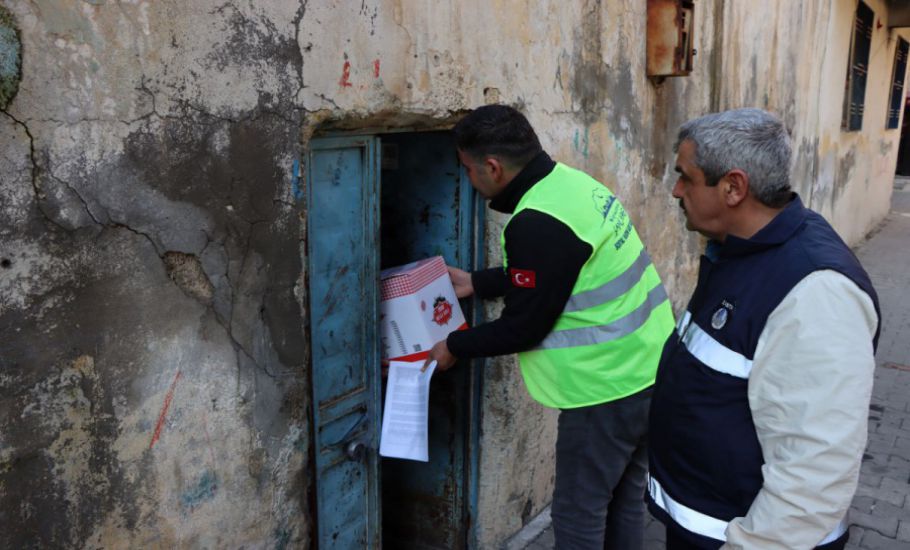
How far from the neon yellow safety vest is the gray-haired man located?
1.57 ft

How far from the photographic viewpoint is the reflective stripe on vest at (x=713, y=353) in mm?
1812

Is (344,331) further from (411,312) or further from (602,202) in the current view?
(602,202)

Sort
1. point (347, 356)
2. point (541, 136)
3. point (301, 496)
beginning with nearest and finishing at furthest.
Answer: point (301, 496), point (347, 356), point (541, 136)

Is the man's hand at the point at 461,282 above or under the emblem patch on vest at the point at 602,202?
under

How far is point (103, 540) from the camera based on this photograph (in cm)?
198

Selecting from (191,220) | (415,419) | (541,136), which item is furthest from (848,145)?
(191,220)

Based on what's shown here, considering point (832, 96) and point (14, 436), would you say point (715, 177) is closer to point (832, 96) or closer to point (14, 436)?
point (14, 436)

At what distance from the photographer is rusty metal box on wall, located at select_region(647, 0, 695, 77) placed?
14.8ft

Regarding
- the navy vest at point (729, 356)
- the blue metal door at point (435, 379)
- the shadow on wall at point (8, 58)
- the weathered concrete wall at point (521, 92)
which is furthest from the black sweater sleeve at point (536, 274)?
the shadow on wall at point (8, 58)

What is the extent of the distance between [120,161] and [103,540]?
0.89 meters

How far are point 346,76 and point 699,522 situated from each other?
5.11 feet

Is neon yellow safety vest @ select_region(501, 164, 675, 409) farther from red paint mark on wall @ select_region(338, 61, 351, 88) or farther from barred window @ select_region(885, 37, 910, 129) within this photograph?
barred window @ select_region(885, 37, 910, 129)

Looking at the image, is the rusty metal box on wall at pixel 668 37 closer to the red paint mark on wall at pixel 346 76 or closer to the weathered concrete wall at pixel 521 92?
the weathered concrete wall at pixel 521 92

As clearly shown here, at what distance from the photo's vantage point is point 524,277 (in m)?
2.52
